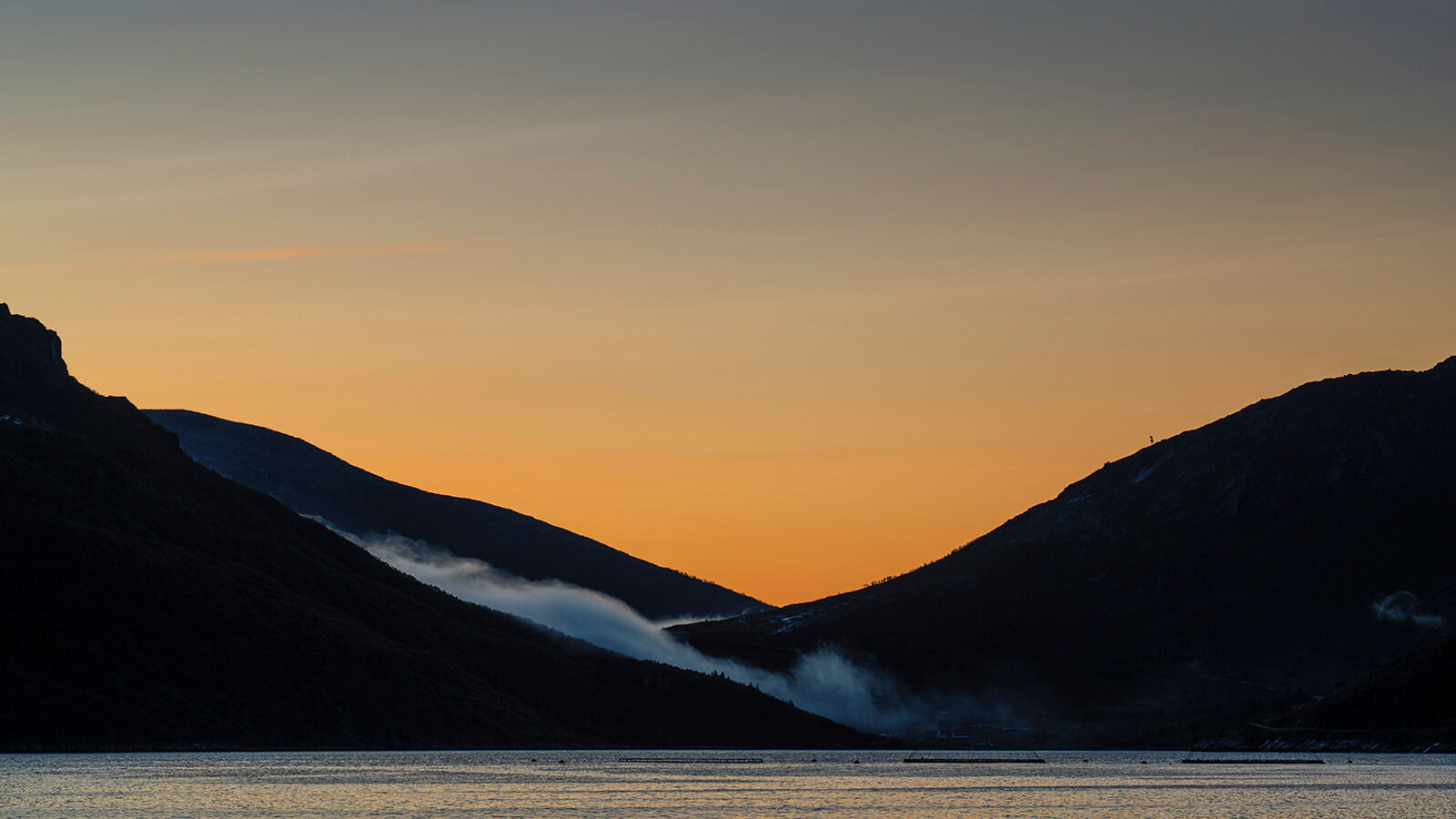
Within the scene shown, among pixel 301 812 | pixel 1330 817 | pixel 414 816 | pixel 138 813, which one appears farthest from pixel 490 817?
pixel 1330 817

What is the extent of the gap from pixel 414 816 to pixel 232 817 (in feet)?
69.2

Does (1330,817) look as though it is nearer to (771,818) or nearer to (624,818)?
(771,818)

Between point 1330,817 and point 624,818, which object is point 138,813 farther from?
point 1330,817

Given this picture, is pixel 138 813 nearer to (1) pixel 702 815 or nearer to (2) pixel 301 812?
(2) pixel 301 812

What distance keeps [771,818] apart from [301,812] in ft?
188

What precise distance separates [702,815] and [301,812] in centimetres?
4896

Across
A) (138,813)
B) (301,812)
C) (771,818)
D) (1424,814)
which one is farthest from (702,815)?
(1424,814)

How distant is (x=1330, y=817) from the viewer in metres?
200

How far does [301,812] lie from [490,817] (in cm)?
2347

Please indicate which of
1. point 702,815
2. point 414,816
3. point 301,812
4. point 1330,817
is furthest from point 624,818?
point 1330,817

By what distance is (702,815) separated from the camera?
199 m

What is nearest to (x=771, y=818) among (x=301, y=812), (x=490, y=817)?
(x=490, y=817)

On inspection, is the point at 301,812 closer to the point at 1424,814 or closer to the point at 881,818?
the point at 881,818

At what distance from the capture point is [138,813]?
194 m
